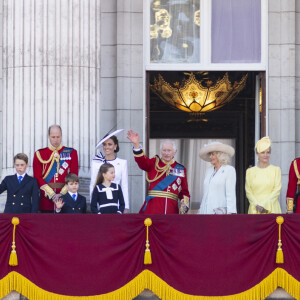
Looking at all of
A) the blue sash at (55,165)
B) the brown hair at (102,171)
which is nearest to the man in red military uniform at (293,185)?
the brown hair at (102,171)

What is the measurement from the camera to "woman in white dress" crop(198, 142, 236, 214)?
1703cm

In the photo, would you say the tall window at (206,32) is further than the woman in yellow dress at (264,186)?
Yes

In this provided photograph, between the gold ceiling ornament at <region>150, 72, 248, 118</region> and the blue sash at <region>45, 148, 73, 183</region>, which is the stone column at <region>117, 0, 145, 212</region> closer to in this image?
the blue sash at <region>45, 148, 73, 183</region>

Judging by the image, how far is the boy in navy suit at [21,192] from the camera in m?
17.0

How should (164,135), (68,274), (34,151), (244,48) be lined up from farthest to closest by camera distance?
(164,135) < (244,48) < (34,151) < (68,274)

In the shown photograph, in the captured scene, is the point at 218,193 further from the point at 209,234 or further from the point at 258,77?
the point at 258,77

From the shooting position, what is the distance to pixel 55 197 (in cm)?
1702

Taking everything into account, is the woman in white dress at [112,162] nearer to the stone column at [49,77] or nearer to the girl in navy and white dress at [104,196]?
the girl in navy and white dress at [104,196]

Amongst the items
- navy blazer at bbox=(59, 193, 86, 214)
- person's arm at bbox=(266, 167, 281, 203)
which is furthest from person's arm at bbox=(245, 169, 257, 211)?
navy blazer at bbox=(59, 193, 86, 214)

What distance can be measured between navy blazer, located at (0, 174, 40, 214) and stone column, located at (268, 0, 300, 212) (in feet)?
15.2

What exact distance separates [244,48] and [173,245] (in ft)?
17.0

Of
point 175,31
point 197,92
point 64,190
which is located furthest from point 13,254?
point 197,92

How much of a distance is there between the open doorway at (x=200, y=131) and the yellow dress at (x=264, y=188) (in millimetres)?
8271

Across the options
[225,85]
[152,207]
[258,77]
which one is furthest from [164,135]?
[152,207]
